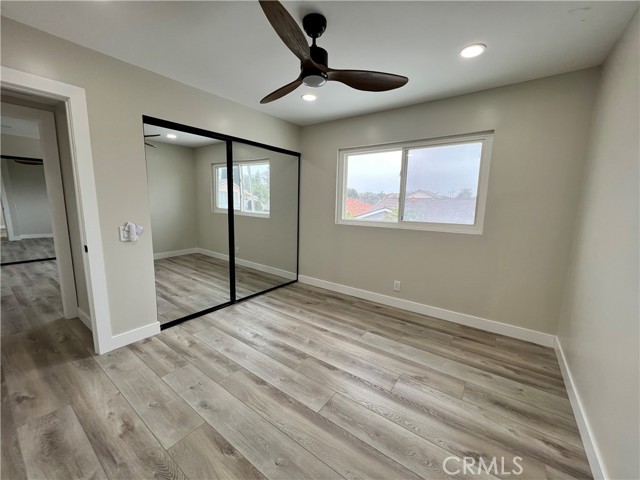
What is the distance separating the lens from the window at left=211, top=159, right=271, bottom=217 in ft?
11.4

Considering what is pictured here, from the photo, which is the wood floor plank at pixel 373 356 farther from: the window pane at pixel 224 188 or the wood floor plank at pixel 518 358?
the window pane at pixel 224 188

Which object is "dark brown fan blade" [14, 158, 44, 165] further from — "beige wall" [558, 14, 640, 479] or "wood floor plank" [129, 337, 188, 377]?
"beige wall" [558, 14, 640, 479]

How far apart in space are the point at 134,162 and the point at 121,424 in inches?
79.1

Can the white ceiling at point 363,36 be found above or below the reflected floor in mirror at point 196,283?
above

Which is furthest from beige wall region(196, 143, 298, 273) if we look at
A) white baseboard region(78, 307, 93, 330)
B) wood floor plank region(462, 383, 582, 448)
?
wood floor plank region(462, 383, 582, 448)

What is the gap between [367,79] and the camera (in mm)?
1674

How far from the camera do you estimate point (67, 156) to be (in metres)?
2.41

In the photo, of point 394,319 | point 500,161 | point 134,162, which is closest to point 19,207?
point 134,162

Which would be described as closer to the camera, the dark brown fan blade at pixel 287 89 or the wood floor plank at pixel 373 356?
the dark brown fan blade at pixel 287 89

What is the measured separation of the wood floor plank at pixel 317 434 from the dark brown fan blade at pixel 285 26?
2200 millimetres

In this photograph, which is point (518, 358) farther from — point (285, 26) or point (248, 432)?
point (285, 26)

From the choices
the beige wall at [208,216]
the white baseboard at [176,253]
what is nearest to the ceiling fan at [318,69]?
the beige wall at [208,216]

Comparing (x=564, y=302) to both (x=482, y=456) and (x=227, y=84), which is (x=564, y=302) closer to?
(x=482, y=456)

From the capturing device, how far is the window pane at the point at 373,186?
3266 millimetres
